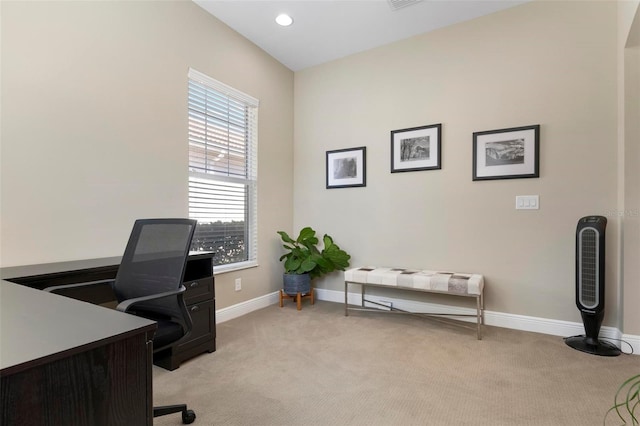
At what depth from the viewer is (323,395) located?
1.87m

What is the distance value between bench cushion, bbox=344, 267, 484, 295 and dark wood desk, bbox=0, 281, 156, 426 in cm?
251

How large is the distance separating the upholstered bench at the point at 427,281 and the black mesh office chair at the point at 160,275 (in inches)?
77.7

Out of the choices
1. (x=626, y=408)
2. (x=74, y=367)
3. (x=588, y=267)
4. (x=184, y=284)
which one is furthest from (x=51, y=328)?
(x=588, y=267)

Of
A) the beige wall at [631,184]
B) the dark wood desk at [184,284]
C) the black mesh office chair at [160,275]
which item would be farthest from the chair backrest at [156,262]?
the beige wall at [631,184]

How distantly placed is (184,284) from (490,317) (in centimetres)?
280

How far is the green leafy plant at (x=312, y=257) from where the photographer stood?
3588 mm

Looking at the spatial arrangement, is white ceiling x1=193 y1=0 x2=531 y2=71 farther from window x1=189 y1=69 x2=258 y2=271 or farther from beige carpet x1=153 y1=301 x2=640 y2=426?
beige carpet x1=153 y1=301 x2=640 y2=426

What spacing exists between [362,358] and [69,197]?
233 cm

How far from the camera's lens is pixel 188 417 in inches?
63.1

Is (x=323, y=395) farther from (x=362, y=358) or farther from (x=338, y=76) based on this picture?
(x=338, y=76)

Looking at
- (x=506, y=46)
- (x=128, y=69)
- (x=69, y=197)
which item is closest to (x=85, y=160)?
(x=69, y=197)

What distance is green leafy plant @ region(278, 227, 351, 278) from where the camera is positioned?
359 cm

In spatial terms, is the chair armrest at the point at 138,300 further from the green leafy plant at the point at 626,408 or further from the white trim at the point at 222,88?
the white trim at the point at 222,88

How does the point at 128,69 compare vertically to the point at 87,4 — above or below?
below
